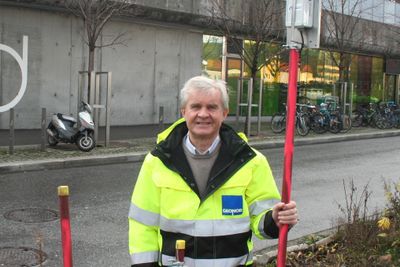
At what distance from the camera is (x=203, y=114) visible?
8.74 ft

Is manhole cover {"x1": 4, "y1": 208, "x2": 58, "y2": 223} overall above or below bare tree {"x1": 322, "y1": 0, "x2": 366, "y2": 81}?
below

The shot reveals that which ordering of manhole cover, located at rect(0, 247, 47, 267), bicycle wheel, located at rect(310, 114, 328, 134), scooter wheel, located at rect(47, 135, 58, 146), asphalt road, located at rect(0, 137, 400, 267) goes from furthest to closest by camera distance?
bicycle wheel, located at rect(310, 114, 328, 134) < scooter wheel, located at rect(47, 135, 58, 146) < asphalt road, located at rect(0, 137, 400, 267) < manhole cover, located at rect(0, 247, 47, 267)

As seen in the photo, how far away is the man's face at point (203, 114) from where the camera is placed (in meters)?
2.67

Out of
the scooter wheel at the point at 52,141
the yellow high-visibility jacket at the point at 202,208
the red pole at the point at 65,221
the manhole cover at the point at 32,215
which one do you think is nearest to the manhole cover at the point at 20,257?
the manhole cover at the point at 32,215

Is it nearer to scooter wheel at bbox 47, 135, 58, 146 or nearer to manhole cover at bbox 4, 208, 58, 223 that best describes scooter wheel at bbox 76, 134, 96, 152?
scooter wheel at bbox 47, 135, 58, 146

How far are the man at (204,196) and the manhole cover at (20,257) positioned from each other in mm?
2811

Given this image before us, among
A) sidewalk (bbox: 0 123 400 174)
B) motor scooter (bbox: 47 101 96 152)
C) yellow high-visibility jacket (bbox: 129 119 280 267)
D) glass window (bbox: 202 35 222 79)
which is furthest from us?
glass window (bbox: 202 35 222 79)

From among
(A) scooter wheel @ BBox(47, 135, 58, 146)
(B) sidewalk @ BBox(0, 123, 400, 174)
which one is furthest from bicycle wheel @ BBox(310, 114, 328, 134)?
(A) scooter wheel @ BBox(47, 135, 58, 146)

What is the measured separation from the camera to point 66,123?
12273 millimetres

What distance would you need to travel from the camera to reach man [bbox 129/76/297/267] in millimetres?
2570

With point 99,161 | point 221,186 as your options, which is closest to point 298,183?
point 99,161

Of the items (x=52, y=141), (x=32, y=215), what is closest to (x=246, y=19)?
(x=52, y=141)

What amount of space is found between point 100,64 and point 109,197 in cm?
1005

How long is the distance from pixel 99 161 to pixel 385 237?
7588mm
